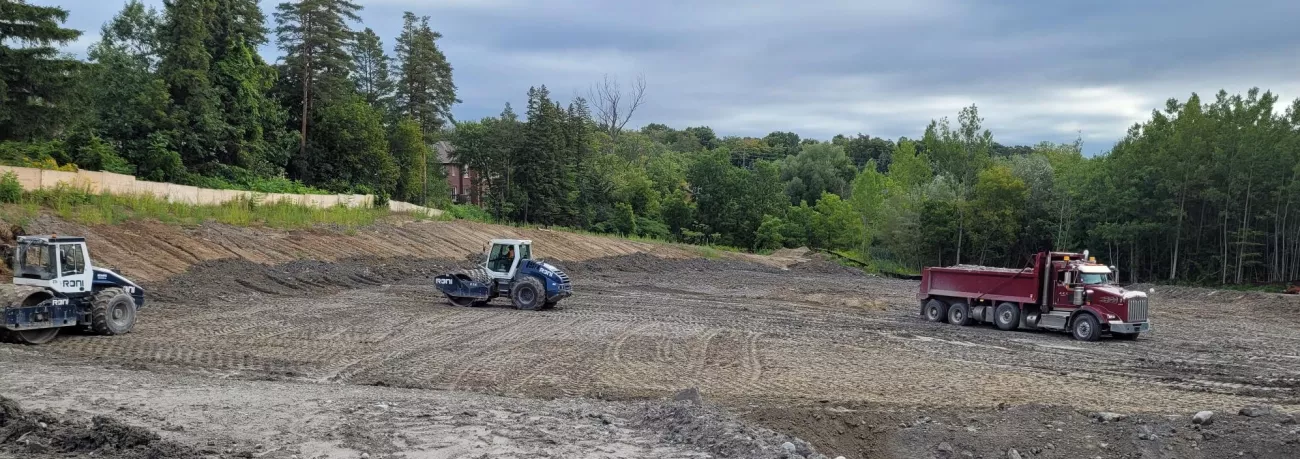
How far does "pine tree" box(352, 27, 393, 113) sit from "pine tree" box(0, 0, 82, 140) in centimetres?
3419

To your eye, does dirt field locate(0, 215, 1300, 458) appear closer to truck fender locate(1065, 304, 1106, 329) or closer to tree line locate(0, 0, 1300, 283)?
truck fender locate(1065, 304, 1106, 329)

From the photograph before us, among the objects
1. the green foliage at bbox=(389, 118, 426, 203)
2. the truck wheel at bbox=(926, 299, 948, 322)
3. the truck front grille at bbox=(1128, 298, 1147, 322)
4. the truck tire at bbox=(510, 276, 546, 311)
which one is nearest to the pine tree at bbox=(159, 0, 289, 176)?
the green foliage at bbox=(389, 118, 426, 203)

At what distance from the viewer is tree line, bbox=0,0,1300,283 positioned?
4134 centimetres

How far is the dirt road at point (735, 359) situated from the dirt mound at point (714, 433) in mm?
484

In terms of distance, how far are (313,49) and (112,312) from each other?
39.8 m

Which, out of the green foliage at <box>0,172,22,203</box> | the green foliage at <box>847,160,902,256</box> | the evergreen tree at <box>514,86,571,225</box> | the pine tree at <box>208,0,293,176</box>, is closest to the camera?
the green foliage at <box>0,172,22,203</box>

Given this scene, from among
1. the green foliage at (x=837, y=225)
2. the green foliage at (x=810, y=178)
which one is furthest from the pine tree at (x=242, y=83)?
the green foliage at (x=810, y=178)

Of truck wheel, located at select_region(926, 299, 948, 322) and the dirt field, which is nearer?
the dirt field

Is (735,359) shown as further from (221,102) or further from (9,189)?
(221,102)

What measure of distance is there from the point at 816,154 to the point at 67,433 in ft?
306

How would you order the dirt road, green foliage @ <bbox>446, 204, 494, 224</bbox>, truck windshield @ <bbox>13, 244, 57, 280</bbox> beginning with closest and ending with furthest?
the dirt road
truck windshield @ <bbox>13, 244, 57, 280</bbox>
green foliage @ <bbox>446, 204, 494, 224</bbox>

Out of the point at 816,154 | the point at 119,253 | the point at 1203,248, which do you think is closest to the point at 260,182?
the point at 119,253

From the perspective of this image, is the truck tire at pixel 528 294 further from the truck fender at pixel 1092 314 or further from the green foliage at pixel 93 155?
the green foliage at pixel 93 155

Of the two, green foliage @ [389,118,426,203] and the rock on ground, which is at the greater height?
green foliage @ [389,118,426,203]
